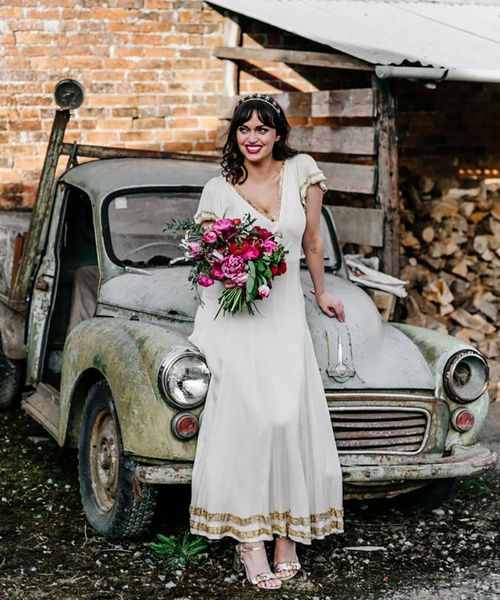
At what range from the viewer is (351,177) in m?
7.79

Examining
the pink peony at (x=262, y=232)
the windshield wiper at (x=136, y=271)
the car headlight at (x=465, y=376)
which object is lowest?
the car headlight at (x=465, y=376)

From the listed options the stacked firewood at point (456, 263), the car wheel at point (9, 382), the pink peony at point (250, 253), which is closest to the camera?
the pink peony at point (250, 253)

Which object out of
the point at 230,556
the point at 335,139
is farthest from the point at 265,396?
the point at 335,139

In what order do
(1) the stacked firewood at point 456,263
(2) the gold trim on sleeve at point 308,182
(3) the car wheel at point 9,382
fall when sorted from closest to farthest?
(2) the gold trim on sleeve at point 308,182, (3) the car wheel at point 9,382, (1) the stacked firewood at point 456,263

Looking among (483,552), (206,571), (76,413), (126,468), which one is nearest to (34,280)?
(76,413)

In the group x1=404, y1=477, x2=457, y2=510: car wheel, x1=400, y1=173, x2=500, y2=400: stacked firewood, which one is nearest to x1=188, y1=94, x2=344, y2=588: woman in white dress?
x1=404, y1=477, x2=457, y2=510: car wheel

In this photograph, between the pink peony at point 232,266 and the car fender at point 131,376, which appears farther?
the car fender at point 131,376

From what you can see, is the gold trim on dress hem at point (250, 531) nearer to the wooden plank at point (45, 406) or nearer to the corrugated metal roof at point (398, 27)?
the wooden plank at point (45, 406)

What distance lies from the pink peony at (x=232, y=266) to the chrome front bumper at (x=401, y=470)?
846 millimetres

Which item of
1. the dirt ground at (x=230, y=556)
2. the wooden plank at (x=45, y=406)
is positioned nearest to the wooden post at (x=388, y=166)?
the dirt ground at (x=230, y=556)

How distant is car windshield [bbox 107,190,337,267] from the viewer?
5820 millimetres

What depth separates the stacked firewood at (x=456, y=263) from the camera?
322 inches

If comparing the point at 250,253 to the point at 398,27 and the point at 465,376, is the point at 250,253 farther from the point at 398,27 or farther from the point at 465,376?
the point at 398,27

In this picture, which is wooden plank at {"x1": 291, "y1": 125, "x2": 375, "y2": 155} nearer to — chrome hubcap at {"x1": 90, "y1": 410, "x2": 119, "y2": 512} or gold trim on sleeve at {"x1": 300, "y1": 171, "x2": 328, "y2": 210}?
gold trim on sleeve at {"x1": 300, "y1": 171, "x2": 328, "y2": 210}
